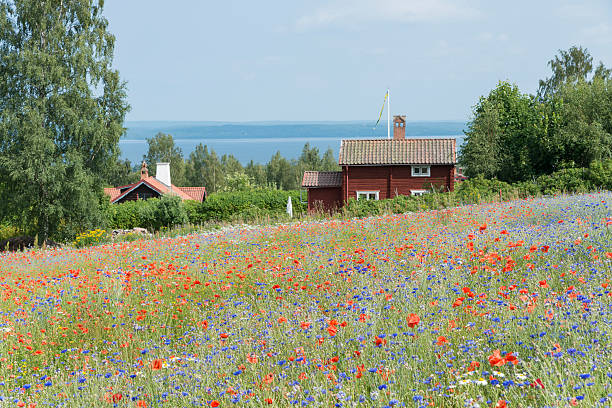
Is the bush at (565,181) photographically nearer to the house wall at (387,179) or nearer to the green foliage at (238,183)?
the house wall at (387,179)

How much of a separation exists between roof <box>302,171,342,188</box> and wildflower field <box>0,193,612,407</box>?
30.9m

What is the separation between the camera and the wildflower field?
10.7 ft

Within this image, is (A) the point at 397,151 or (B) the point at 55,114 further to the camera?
(A) the point at 397,151

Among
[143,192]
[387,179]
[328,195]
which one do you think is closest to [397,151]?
[387,179]

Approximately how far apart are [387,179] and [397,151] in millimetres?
2191

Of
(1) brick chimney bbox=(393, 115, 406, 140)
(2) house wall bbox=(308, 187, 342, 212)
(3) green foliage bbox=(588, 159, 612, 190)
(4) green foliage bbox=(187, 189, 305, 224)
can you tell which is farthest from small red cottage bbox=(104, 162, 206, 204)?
(3) green foliage bbox=(588, 159, 612, 190)

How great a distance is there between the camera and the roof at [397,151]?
1549 inches

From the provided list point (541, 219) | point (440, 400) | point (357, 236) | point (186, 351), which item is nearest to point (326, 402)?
point (440, 400)

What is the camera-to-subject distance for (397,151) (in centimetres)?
3994

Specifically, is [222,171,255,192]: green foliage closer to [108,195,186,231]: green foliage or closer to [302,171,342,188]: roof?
[302,171,342,188]: roof

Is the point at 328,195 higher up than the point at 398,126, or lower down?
lower down

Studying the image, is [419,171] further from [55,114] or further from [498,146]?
[55,114]

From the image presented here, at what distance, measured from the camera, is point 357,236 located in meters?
9.82

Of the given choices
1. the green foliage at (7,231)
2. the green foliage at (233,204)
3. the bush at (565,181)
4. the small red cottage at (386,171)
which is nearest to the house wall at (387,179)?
→ the small red cottage at (386,171)
